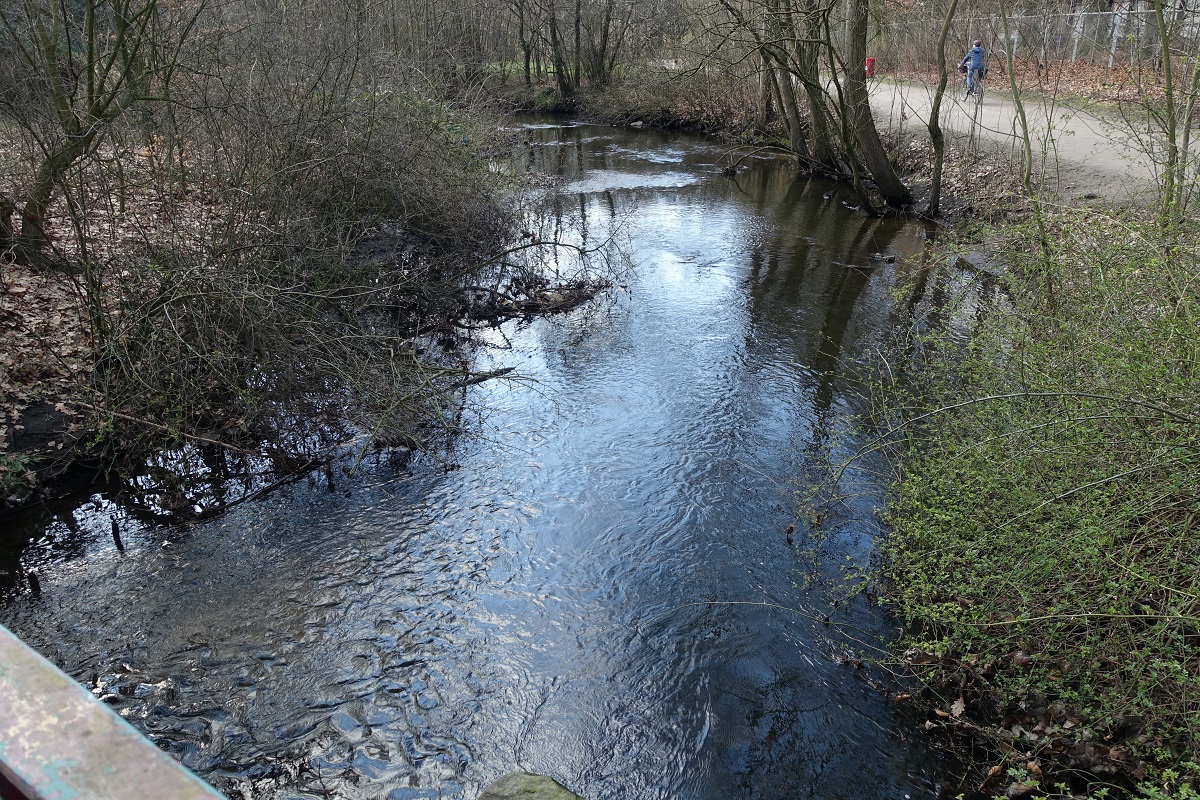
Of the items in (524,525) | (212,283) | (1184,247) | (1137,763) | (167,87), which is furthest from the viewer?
(167,87)

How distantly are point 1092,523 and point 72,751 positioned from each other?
465 cm

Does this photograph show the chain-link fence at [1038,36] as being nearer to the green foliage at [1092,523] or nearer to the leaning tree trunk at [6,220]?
the green foliage at [1092,523]

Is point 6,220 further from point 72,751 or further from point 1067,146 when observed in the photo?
point 1067,146

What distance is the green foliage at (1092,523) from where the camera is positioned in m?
4.02

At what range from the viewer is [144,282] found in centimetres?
750

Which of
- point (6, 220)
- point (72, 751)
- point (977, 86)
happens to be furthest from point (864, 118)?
point (72, 751)

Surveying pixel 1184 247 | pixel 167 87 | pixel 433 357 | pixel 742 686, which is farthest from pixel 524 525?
pixel 167 87

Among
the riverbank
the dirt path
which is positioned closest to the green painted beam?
the riverbank

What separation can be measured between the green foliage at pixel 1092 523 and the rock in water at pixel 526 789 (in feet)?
7.16

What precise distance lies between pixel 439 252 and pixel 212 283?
207 inches

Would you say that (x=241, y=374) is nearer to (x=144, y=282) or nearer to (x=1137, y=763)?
(x=144, y=282)

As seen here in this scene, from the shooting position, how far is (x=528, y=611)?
597cm

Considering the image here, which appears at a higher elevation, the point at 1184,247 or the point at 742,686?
the point at 1184,247

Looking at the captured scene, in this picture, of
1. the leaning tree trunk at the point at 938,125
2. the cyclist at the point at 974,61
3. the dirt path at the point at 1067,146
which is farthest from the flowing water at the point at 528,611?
the cyclist at the point at 974,61
